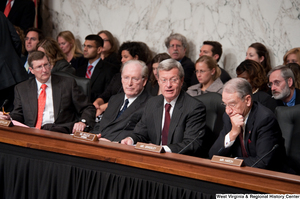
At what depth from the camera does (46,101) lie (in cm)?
330

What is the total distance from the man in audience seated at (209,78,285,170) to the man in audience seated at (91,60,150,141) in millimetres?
808

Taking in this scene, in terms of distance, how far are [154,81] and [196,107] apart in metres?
1.55

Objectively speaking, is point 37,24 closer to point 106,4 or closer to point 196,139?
point 106,4

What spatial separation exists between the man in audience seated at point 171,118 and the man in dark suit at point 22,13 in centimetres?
369

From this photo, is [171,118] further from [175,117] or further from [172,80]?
[172,80]

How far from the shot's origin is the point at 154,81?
13.6 feet

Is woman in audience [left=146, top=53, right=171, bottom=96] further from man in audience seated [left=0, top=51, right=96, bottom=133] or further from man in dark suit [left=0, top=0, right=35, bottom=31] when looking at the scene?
man in dark suit [left=0, top=0, right=35, bottom=31]

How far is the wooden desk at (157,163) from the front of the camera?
5.37ft

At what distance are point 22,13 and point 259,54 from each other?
3.65m

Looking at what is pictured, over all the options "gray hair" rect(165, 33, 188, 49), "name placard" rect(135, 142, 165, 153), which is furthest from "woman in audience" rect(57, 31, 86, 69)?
"name placard" rect(135, 142, 165, 153)

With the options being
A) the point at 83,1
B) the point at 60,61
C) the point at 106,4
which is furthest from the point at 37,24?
the point at 60,61

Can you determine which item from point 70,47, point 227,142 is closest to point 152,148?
point 227,142

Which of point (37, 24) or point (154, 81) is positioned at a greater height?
point (37, 24)

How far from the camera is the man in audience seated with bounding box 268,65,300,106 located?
11.1 feet
